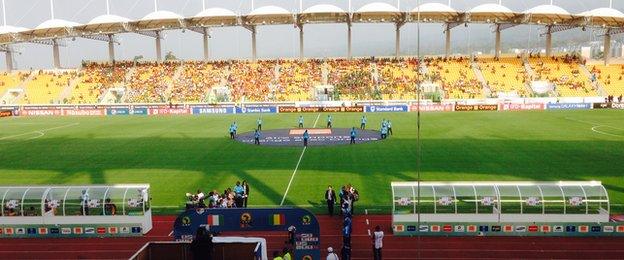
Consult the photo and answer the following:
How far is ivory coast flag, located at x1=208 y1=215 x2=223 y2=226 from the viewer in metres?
13.5

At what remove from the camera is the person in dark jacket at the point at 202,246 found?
30.2 ft

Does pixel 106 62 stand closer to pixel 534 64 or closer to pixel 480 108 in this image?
pixel 480 108

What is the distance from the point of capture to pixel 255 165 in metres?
27.7

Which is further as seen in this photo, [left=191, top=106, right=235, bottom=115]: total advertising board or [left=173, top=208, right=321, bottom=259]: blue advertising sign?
[left=191, top=106, right=235, bottom=115]: total advertising board

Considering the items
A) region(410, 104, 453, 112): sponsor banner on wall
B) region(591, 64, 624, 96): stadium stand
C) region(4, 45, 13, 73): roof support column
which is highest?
region(4, 45, 13, 73): roof support column

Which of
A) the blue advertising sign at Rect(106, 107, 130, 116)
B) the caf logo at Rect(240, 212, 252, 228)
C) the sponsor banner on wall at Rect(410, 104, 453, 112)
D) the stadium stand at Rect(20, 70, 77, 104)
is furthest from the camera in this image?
the stadium stand at Rect(20, 70, 77, 104)

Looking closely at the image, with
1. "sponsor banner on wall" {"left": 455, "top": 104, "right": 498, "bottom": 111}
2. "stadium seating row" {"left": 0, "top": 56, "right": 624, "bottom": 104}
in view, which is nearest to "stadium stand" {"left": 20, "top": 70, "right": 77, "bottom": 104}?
"stadium seating row" {"left": 0, "top": 56, "right": 624, "bottom": 104}

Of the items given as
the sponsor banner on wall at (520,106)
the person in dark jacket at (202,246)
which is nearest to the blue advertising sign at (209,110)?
the sponsor banner on wall at (520,106)

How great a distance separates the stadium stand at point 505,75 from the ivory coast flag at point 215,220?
57.3 metres

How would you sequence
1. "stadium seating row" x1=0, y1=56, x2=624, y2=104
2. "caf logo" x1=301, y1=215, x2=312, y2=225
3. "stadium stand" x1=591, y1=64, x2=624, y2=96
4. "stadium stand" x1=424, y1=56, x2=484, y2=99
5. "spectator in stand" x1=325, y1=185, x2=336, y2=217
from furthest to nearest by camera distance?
"stadium seating row" x1=0, y1=56, x2=624, y2=104 → "stadium stand" x1=424, y1=56, x2=484, y2=99 → "stadium stand" x1=591, y1=64, x2=624, y2=96 → "spectator in stand" x1=325, y1=185, x2=336, y2=217 → "caf logo" x1=301, y1=215, x2=312, y2=225

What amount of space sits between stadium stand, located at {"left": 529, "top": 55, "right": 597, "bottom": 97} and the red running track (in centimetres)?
5409

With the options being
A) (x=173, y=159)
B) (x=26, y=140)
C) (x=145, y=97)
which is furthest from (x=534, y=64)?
(x=26, y=140)

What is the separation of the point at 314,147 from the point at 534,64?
53.0 m

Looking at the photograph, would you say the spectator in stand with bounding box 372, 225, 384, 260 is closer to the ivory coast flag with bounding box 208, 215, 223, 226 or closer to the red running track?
the red running track
